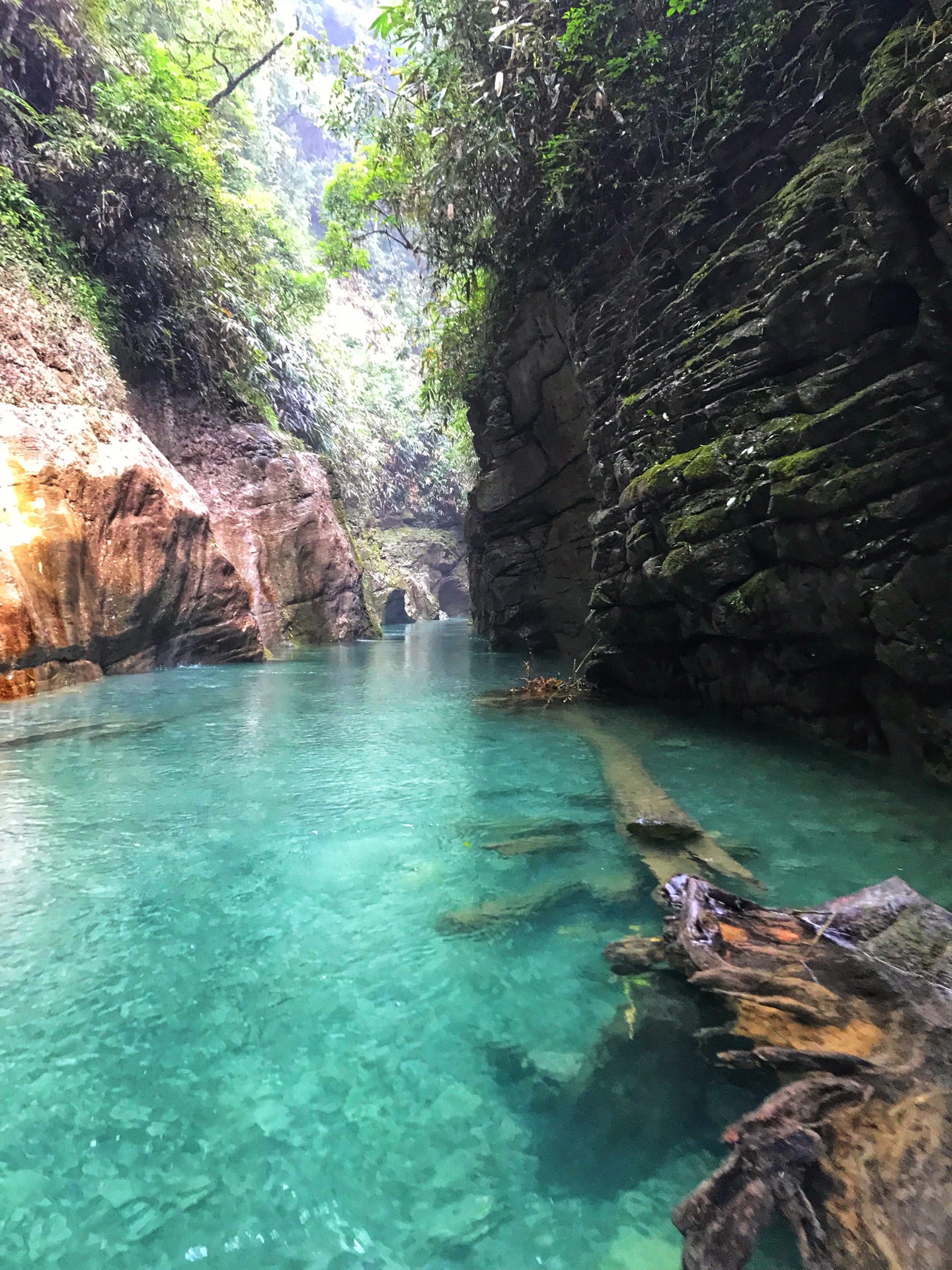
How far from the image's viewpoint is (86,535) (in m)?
9.73

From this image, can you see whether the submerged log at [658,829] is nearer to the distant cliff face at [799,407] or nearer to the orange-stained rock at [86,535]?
the distant cliff face at [799,407]

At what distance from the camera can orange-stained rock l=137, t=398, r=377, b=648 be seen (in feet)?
53.0

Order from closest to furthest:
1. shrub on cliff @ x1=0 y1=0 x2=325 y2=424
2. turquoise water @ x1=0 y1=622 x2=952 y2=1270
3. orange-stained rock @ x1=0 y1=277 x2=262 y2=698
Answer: turquoise water @ x1=0 y1=622 x2=952 y2=1270, orange-stained rock @ x1=0 y1=277 x2=262 y2=698, shrub on cliff @ x1=0 y1=0 x2=325 y2=424

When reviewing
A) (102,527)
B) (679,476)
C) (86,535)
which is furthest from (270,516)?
(679,476)

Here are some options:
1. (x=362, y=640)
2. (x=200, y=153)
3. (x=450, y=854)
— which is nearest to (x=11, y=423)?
(x=200, y=153)

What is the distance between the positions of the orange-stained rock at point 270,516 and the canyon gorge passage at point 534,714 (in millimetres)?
2129

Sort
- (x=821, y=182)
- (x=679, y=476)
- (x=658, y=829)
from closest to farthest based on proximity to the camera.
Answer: (x=658, y=829), (x=821, y=182), (x=679, y=476)

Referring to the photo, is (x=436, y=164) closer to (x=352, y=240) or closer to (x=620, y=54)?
(x=620, y=54)

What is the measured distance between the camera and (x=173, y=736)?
6.23 m

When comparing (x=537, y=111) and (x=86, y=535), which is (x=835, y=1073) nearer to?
(x=86, y=535)

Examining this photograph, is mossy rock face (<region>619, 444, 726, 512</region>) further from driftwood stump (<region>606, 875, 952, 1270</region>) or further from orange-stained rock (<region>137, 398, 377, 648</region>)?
orange-stained rock (<region>137, 398, 377, 648</region>)

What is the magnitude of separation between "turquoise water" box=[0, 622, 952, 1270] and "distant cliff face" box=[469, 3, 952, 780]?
3.79ft

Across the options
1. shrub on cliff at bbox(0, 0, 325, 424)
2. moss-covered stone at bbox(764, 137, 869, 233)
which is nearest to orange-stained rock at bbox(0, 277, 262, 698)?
shrub on cliff at bbox(0, 0, 325, 424)

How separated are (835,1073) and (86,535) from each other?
10.9 metres
